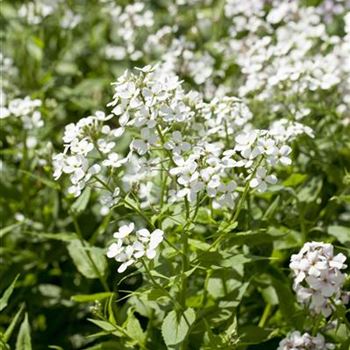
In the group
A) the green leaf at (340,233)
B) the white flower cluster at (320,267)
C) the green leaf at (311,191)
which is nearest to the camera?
the white flower cluster at (320,267)

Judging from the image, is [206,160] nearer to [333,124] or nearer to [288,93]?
[288,93]

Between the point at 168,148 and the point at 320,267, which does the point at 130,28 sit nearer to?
the point at 168,148

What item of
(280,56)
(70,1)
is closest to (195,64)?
(280,56)

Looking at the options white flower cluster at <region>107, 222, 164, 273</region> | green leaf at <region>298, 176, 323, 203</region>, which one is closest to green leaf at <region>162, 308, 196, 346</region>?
white flower cluster at <region>107, 222, 164, 273</region>

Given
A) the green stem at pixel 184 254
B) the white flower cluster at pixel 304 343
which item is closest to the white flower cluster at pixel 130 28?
the green stem at pixel 184 254

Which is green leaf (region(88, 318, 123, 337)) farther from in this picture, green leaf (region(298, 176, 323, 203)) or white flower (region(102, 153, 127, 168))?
green leaf (region(298, 176, 323, 203))

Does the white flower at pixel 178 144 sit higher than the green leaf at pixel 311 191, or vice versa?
the white flower at pixel 178 144

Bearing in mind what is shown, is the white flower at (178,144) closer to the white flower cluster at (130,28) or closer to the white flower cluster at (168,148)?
the white flower cluster at (168,148)
